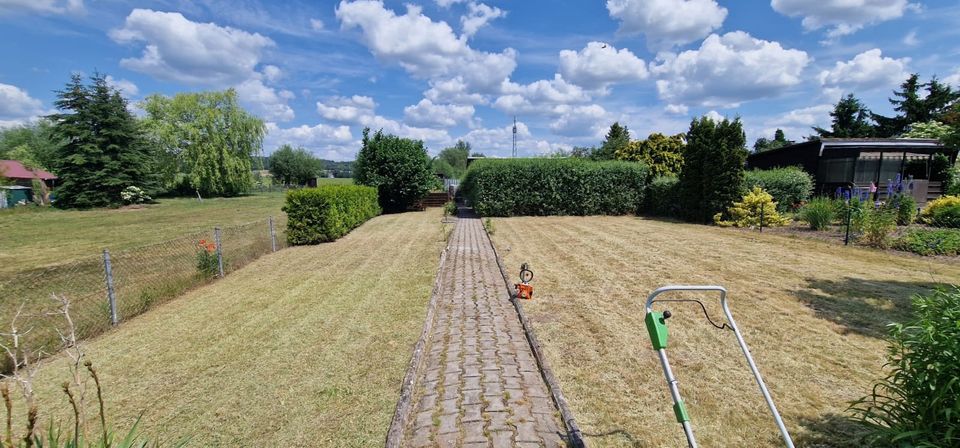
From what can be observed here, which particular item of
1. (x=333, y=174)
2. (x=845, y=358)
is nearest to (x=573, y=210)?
(x=845, y=358)

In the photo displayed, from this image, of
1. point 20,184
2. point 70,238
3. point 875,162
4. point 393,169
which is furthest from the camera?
point 20,184

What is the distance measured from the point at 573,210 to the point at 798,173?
30.7 ft

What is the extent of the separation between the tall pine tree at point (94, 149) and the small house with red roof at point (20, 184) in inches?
133

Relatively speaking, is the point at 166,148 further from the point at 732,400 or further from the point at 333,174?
the point at 333,174

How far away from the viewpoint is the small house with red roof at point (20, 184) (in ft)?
102

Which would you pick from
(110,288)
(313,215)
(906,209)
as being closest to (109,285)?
(110,288)

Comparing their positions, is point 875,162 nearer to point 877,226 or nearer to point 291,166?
point 877,226

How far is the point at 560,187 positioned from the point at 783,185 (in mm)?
9253

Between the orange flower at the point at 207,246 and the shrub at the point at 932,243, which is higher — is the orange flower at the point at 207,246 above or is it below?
below

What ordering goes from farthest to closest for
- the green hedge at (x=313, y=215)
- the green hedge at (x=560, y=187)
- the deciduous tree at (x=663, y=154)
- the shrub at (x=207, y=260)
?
the deciduous tree at (x=663, y=154) → the green hedge at (x=560, y=187) → the green hedge at (x=313, y=215) → the shrub at (x=207, y=260)

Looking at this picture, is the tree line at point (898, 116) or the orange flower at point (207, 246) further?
the tree line at point (898, 116)

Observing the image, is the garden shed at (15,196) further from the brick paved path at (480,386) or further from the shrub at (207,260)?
the brick paved path at (480,386)

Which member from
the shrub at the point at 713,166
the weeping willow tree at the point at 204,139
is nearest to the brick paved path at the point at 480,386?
the shrub at the point at 713,166

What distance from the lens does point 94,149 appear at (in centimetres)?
3144
